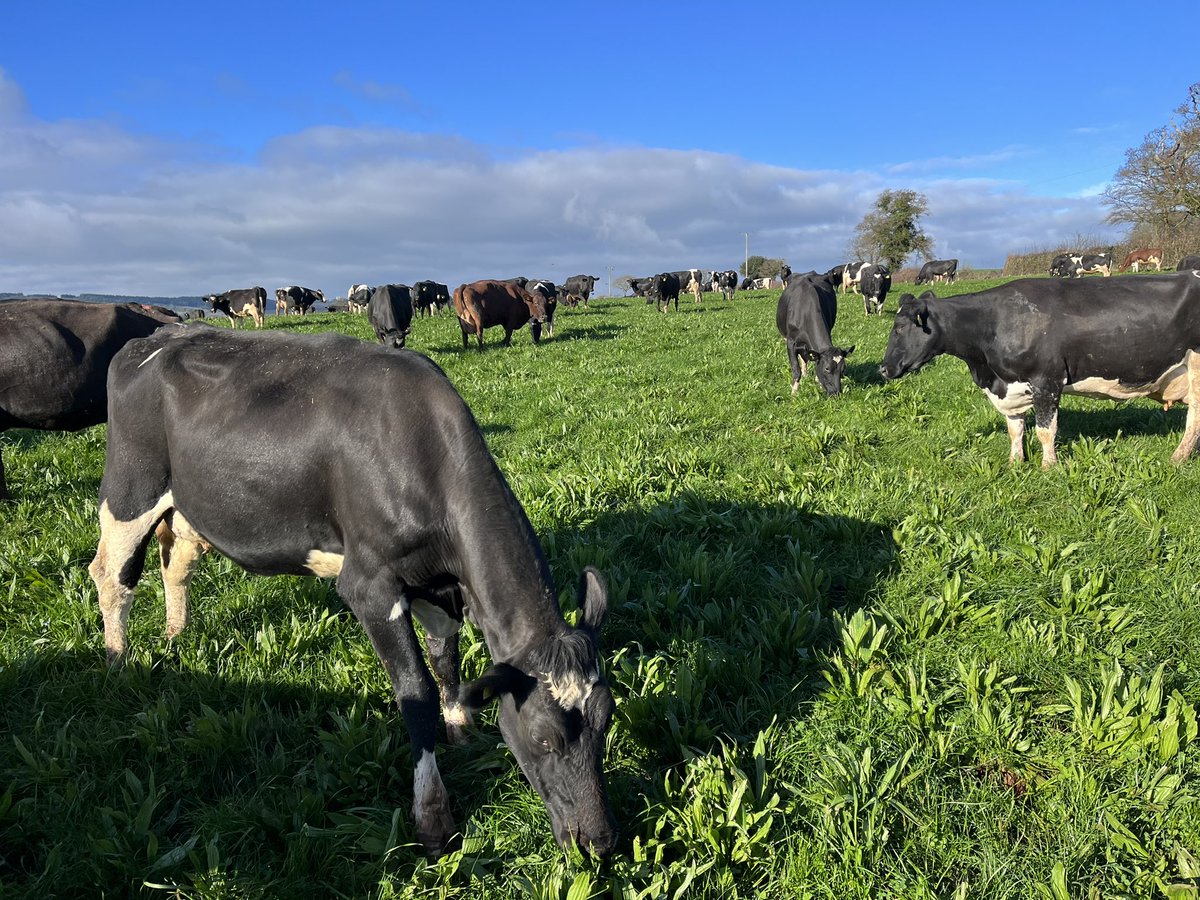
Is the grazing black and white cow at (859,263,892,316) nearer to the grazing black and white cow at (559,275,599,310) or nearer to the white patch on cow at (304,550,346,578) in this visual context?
the grazing black and white cow at (559,275,599,310)

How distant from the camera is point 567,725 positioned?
2.70 metres

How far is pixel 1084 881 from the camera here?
274 cm

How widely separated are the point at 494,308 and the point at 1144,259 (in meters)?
47.9

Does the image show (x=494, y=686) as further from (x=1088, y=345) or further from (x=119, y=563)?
(x=1088, y=345)

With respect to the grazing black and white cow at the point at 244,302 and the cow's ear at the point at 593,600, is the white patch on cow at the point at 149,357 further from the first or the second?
the grazing black and white cow at the point at 244,302

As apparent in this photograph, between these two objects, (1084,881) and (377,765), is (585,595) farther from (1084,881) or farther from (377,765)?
(1084,881)

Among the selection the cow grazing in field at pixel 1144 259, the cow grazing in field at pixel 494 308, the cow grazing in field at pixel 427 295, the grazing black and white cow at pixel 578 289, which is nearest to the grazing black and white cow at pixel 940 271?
the cow grazing in field at pixel 1144 259

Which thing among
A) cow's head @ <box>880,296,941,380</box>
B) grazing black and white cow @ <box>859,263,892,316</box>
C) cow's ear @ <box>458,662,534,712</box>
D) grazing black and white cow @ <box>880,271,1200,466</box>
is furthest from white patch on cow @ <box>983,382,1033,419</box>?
grazing black and white cow @ <box>859,263,892,316</box>

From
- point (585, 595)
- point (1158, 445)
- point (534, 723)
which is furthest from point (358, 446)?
point (1158, 445)

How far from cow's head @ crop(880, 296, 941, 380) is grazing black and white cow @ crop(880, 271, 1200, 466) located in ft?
1.88

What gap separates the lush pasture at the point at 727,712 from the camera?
285 centimetres

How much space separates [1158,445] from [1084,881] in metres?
6.75

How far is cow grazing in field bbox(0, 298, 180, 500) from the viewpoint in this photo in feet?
21.6

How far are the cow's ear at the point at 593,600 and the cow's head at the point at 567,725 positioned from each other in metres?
0.12
